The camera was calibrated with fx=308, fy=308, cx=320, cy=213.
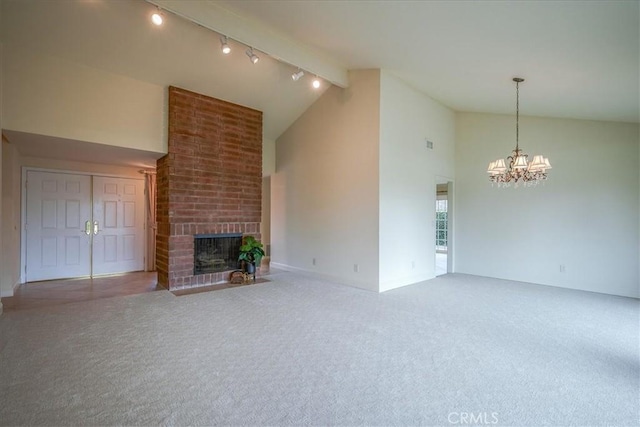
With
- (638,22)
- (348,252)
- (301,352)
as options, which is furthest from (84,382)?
(638,22)

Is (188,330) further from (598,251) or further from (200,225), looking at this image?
(598,251)

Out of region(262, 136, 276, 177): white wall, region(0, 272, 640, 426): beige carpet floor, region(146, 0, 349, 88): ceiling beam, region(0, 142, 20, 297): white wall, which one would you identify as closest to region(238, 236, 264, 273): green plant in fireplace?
region(0, 272, 640, 426): beige carpet floor

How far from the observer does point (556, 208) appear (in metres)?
5.36

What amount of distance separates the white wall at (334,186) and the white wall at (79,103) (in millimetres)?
2529

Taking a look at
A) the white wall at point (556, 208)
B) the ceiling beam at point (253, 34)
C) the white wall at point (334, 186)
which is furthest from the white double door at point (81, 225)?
the white wall at point (556, 208)

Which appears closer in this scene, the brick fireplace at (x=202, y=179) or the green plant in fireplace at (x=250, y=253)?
the brick fireplace at (x=202, y=179)

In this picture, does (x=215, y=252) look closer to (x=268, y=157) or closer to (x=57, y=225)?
(x=268, y=157)

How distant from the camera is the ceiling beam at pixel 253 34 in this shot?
346 centimetres

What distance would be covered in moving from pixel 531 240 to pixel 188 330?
228 inches

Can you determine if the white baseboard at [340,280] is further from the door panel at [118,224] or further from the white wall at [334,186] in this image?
the door panel at [118,224]

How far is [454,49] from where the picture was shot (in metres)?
3.59

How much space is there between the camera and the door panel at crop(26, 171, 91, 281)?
5.33 meters

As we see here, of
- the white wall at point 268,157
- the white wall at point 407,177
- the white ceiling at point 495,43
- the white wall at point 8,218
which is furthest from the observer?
the white wall at point 268,157

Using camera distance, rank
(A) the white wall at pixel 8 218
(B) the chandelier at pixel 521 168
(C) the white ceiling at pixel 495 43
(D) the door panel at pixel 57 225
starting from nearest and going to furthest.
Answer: (C) the white ceiling at pixel 495 43 < (B) the chandelier at pixel 521 168 < (A) the white wall at pixel 8 218 < (D) the door panel at pixel 57 225
